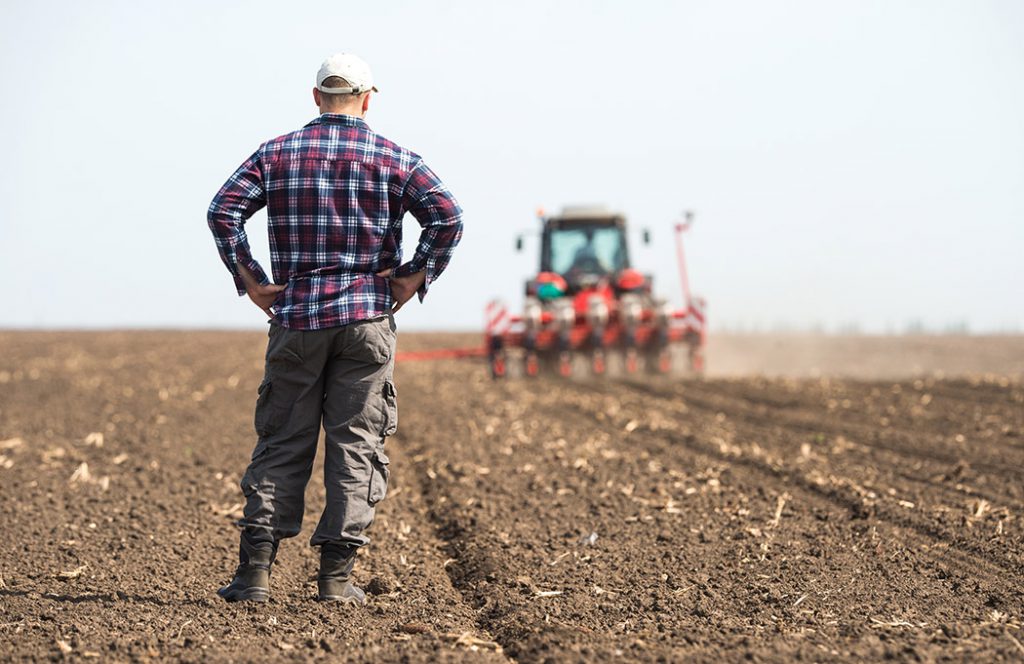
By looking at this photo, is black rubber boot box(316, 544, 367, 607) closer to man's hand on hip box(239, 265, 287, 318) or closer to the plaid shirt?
the plaid shirt

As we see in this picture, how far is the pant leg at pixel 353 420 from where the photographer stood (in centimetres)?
411

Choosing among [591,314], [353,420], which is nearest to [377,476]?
[353,420]

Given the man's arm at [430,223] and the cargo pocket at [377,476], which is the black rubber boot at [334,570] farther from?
the man's arm at [430,223]

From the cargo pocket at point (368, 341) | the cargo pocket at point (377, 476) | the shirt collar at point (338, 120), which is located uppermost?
the shirt collar at point (338, 120)

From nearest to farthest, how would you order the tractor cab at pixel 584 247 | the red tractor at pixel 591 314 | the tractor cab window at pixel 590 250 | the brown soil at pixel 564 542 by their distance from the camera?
the brown soil at pixel 564 542 < the red tractor at pixel 591 314 < the tractor cab at pixel 584 247 < the tractor cab window at pixel 590 250

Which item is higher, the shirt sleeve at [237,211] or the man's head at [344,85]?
the man's head at [344,85]

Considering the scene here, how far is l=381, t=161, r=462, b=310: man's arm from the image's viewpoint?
4.12 meters

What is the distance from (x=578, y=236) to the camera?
19938mm

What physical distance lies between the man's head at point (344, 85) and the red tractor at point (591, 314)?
46.0 feet

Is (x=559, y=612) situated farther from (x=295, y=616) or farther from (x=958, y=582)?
(x=958, y=582)

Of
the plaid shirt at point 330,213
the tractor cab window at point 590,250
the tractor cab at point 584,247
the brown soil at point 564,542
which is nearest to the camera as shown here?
the brown soil at point 564,542

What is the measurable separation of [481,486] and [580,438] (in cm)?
265

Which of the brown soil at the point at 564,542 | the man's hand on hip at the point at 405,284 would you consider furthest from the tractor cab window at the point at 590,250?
the man's hand on hip at the point at 405,284

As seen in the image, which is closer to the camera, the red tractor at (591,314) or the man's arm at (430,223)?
the man's arm at (430,223)
